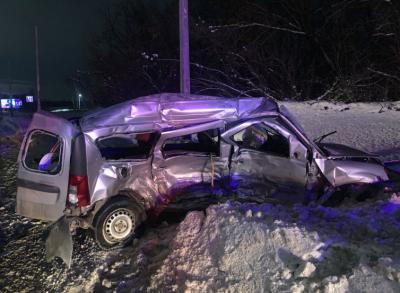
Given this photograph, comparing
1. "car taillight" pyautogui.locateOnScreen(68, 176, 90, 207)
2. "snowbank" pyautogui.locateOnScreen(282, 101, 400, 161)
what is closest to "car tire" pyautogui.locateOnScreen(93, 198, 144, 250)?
"car taillight" pyautogui.locateOnScreen(68, 176, 90, 207)

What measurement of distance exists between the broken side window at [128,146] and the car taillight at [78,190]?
0.78 meters

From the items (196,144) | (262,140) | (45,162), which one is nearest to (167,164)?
(196,144)

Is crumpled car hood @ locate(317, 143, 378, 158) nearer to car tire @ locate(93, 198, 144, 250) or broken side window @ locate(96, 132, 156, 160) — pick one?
broken side window @ locate(96, 132, 156, 160)

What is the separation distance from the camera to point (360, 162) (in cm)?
667

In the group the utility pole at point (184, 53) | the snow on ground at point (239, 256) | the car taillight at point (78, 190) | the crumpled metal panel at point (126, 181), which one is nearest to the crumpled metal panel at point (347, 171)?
the snow on ground at point (239, 256)

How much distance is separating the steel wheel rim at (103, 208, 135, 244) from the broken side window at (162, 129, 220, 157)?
96cm

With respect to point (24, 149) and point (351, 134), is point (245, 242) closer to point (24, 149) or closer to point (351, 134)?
point (24, 149)

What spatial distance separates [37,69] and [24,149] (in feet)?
116

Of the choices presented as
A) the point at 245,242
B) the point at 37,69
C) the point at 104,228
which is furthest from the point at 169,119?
the point at 37,69

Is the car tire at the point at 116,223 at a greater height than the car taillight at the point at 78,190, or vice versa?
the car taillight at the point at 78,190

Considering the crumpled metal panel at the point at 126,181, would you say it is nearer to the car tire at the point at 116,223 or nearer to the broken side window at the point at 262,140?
the car tire at the point at 116,223

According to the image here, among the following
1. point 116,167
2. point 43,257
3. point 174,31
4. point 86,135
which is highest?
point 174,31

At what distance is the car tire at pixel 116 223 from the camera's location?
5.70 metres

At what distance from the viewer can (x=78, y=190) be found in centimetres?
557
